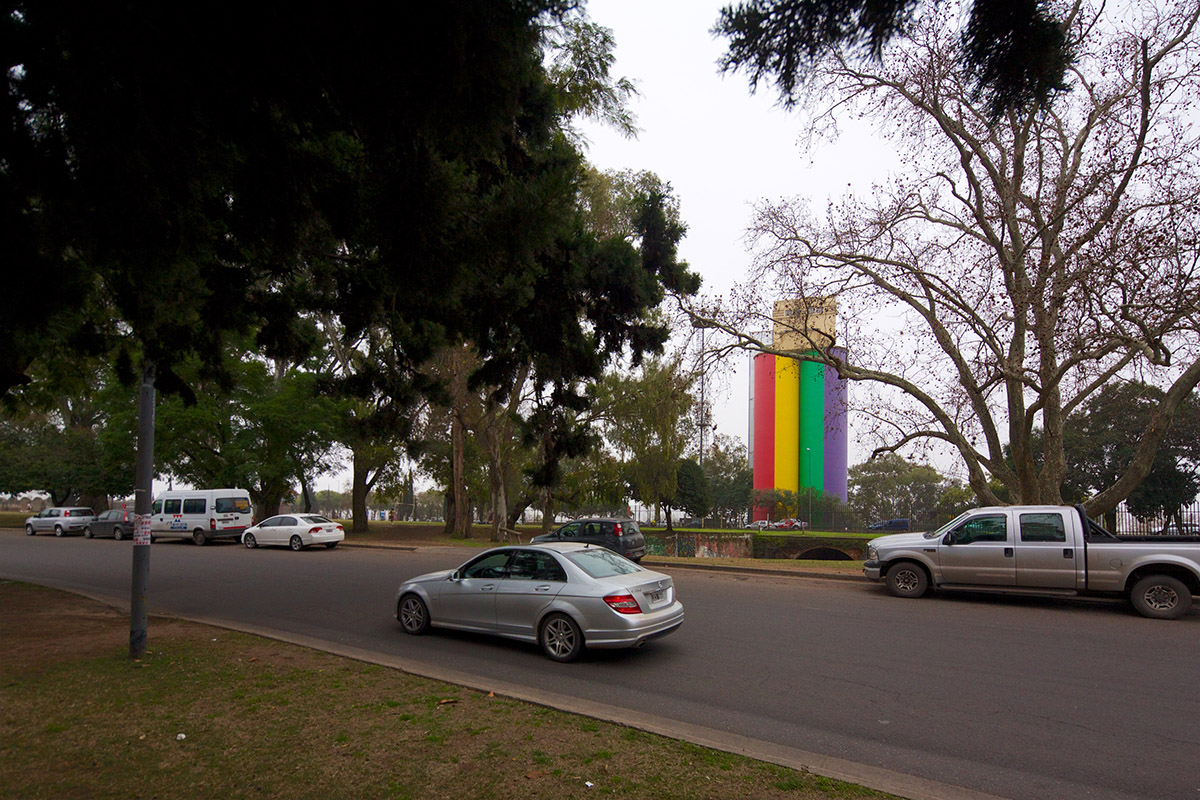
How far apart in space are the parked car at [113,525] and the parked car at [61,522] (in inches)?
61.5

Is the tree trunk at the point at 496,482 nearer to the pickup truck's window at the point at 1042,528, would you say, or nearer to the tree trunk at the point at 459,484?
the tree trunk at the point at 459,484

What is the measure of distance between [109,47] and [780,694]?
7.51 m

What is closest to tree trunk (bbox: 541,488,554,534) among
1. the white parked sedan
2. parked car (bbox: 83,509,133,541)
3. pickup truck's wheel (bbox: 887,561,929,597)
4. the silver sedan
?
the white parked sedan

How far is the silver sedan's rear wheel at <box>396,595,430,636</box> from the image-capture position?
389 inches

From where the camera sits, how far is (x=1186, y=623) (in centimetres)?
1099

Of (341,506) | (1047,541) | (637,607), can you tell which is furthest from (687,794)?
(341,506)

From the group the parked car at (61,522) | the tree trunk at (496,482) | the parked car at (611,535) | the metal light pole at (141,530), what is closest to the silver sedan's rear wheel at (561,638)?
the metal light pole at (141,530)

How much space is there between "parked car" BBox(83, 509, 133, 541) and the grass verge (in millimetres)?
30494

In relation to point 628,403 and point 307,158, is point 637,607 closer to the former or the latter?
point 307,158

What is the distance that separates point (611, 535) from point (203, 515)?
18437 millimetres

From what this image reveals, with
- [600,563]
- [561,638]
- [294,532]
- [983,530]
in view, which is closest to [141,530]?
[561,638]

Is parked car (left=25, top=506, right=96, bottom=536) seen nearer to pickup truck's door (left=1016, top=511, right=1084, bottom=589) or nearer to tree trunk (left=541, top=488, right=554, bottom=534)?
tree trunk (left=541, top=488, right=554, bottom=534)

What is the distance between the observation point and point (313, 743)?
524 centimetres

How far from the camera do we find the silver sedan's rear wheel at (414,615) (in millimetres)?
9875
